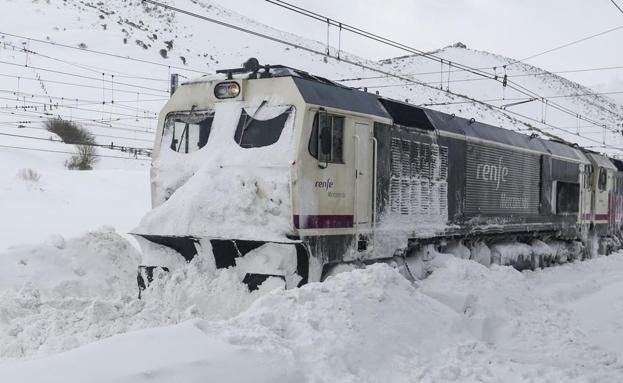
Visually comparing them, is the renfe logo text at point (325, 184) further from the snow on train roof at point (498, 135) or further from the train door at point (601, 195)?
the train door at point (601, 195)

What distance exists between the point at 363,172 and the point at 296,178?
63.1 inches

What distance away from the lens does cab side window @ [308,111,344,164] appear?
26.2 feet

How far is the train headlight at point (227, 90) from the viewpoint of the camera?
8477 millimetres

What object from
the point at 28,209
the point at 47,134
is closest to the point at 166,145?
the point at 28,209

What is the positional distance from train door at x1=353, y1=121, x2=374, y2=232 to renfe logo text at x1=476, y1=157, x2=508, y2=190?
4.20 meters

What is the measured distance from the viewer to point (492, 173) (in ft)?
42.6

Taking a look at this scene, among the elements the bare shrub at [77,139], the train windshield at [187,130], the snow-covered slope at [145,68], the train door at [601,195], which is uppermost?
the snow-covered slope at [145,68]

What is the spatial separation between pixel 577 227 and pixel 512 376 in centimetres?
1336

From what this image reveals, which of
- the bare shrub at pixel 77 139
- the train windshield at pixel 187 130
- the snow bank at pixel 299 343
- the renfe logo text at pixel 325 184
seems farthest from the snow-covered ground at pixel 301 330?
the bare shrub at pixel 77 139

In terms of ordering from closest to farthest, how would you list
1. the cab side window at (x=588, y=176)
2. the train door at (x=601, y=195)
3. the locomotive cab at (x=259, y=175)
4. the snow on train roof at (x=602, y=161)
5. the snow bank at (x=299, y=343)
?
1. the snow bank at (x=299, y=343)
2. the locomotive cab at (x=259, y=175)
3. the cab side window at (x=588, y=176)
4. the train door at (x=601, y=195)
5. the snow on train roof at (x=602, y=161)

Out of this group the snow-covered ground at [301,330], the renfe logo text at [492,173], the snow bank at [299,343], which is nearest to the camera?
the snow bank at [299,343]

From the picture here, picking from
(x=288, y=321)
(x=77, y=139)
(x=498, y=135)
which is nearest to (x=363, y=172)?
(x=288, y=321)

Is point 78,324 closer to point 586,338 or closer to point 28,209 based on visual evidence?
point 586,338

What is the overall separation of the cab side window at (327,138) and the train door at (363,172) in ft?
1.11
